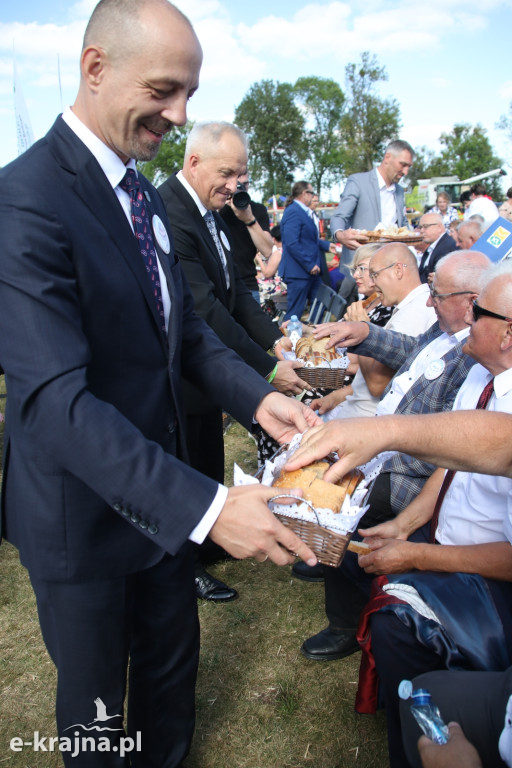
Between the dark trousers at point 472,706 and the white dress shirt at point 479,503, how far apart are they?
0.59 metres

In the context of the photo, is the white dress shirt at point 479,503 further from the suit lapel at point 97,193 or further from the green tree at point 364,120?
the green tree at point 364,120

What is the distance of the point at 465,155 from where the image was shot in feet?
205

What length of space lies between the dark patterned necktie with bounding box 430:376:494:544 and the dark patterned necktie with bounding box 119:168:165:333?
1.39 metres

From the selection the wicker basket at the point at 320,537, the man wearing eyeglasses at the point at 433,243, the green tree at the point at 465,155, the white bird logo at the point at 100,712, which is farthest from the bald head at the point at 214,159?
the green tree at the point at 465,155

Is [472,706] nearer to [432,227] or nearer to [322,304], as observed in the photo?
[322,304]

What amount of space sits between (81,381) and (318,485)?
0.81 metres

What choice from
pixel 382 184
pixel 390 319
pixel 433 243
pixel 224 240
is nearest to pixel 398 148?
pixel 382 184

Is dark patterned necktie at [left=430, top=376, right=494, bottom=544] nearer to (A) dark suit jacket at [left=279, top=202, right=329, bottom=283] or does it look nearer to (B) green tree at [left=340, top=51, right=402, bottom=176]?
(A) dark suit jacket at [left=279, top=202, right=329, bottom=283]

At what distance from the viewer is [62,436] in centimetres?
139

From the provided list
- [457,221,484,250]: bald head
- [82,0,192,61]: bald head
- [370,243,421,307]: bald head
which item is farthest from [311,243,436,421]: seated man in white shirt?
→ [457,221,484,250]: bald head

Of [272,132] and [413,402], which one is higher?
[272,132]

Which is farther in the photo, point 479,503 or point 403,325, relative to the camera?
point 403,325

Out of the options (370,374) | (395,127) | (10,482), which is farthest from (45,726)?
(395,127)

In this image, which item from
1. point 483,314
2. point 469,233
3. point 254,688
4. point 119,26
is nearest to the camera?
point 119,26
